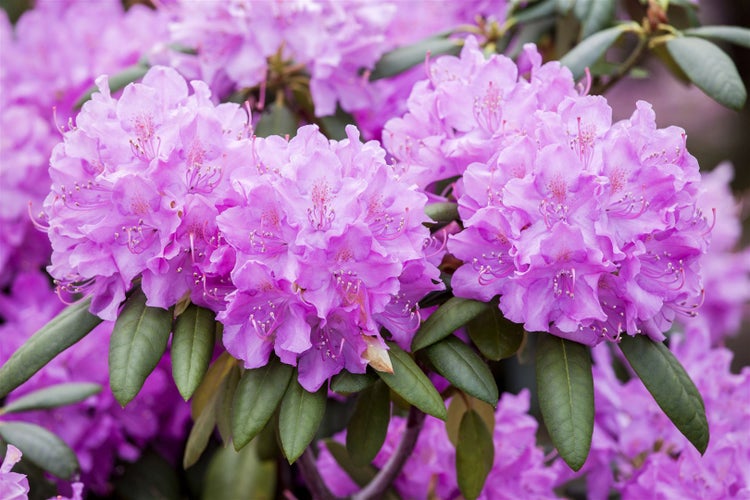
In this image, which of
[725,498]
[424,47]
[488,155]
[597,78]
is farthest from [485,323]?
[597,78]

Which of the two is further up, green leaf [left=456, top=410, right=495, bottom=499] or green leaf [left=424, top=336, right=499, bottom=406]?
green leaf [left=424, top=336, right=499, bottom=406]

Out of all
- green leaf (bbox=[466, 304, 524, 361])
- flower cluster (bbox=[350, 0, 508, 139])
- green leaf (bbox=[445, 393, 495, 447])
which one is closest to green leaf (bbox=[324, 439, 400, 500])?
green leaf (bbox=[445, 393, 495, 447])

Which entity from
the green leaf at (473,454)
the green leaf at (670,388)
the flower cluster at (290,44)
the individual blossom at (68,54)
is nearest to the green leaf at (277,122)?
the flower cluster at (290,44)

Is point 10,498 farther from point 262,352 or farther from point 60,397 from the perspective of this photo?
point 60,397

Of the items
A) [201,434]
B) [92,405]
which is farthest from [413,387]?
[92,405]

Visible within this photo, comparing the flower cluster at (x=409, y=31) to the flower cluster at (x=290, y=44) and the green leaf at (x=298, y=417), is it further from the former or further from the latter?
the green leaf at (x=298, y=417)

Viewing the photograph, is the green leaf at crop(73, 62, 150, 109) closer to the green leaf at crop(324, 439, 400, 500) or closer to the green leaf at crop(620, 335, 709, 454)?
the green leaf at crop(324, 439, 400, 500)
